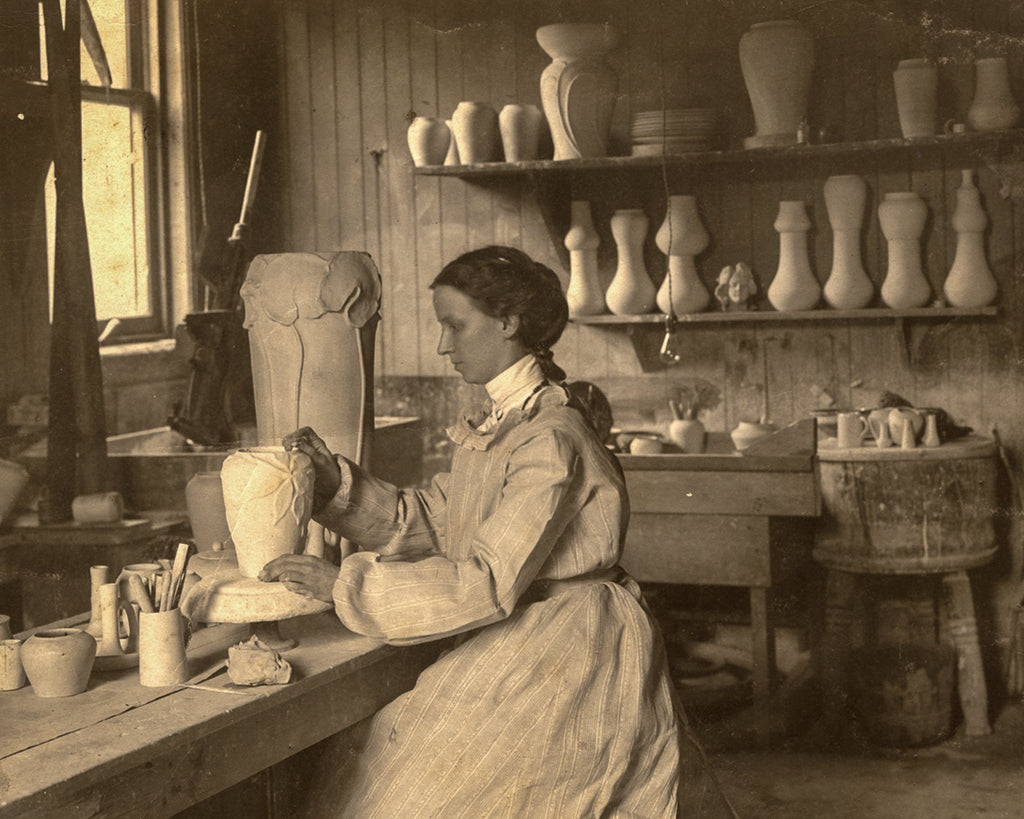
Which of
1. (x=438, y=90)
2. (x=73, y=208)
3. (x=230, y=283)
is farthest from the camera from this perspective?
(x=438, y=90)

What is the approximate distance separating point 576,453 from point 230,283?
2.90m

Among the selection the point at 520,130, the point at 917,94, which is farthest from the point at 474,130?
the point at 917,94

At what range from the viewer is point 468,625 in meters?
2.26

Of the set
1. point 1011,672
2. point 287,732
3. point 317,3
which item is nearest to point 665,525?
point 1011,672

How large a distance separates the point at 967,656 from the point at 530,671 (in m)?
2.82

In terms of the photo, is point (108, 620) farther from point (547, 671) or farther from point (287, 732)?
point (547, 671)

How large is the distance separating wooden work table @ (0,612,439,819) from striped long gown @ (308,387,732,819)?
0.12 m

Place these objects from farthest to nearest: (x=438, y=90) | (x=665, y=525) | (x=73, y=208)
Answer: (x=438, y=90), (x=665, y=525), (x=73, y=208)

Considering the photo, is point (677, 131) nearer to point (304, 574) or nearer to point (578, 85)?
point (578, 85)

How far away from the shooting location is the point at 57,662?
2.06 metres

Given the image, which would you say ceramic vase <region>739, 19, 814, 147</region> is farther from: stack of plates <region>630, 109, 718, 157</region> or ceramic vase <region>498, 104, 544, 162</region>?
ceramic vase <region>498, 104, 544, 162</region>

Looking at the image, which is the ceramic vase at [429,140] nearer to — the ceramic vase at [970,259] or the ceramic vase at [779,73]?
the ceramic vase at [779,73]

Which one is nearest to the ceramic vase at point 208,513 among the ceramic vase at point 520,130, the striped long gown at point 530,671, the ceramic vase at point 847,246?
the striped long gown at point 530,671

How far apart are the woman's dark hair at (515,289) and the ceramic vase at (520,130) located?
2744 millimetres
